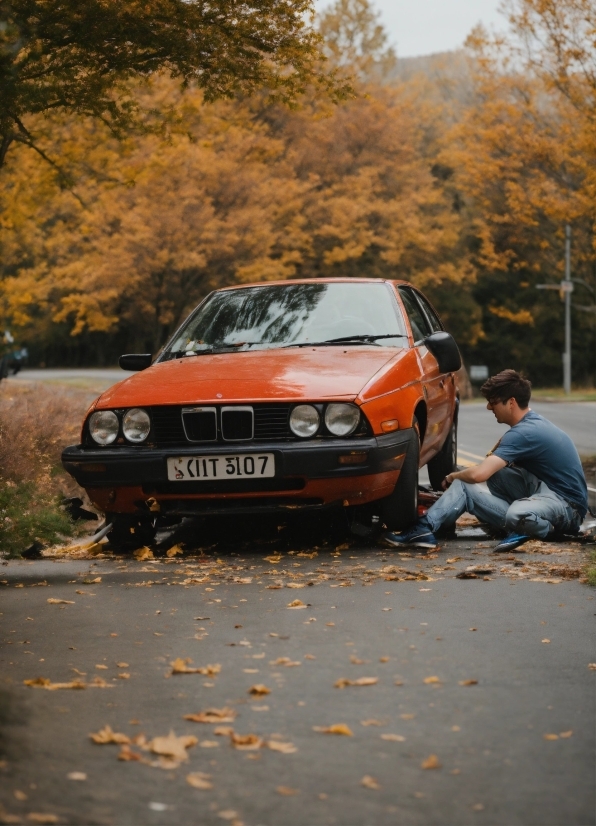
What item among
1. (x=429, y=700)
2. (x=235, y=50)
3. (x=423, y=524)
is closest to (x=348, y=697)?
(x=429, y=700)

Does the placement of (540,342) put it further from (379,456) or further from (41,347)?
(379,456)

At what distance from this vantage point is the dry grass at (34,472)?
8.27 meters

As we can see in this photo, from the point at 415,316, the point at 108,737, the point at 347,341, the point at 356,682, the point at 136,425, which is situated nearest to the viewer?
the point at 108,737

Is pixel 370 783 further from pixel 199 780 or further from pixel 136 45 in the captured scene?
pixel 136 45

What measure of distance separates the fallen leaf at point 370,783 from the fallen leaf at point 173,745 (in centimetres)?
53

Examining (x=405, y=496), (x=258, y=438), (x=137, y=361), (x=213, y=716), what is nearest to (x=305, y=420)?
(x=258, y=438)

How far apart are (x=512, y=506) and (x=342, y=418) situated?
1326 mm

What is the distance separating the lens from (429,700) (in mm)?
4199

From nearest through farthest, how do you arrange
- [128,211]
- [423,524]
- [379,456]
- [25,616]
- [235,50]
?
[25,616]
[379,456]
[423,524]
[235,50]
[128,211]

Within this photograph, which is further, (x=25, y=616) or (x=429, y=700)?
(x=25, y=616)

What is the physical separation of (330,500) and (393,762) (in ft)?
13.2

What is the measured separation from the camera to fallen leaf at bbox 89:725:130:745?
3775 millimetres

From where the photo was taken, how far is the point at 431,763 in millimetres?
3527

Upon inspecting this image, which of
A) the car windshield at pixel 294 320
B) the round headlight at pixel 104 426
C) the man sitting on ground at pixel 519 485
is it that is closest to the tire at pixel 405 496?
the man sitting on ground at pixel 519 485
